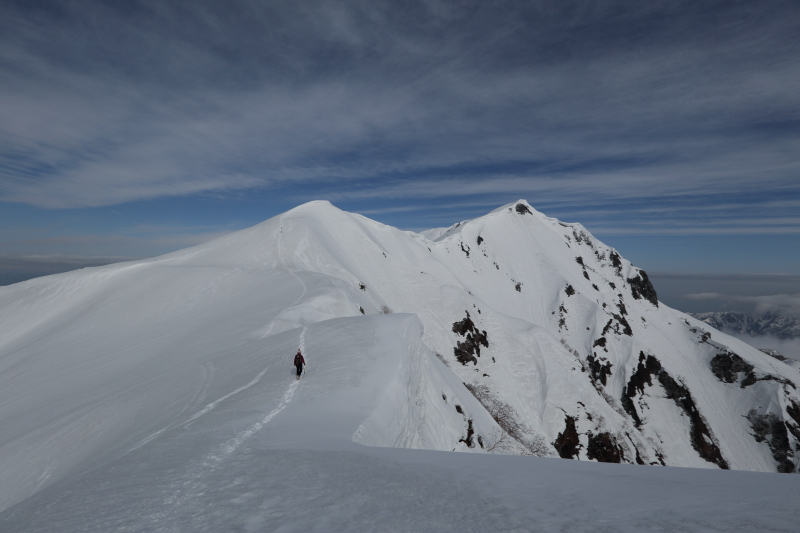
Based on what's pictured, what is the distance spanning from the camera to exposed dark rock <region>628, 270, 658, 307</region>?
397ft

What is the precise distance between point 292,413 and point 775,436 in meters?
113

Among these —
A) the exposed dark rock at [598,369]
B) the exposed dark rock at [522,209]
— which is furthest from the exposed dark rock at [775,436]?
the exposed dark rock at [522,209]

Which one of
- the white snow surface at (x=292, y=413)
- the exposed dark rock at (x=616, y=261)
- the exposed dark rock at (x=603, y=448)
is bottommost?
the exposed dark rock at (x=603, y=448)

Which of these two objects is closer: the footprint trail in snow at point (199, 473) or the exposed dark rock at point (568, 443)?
the footprint trail in snow at point (199, 473)

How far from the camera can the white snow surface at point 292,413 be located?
4.49 metres

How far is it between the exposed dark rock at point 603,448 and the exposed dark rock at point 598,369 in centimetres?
3569

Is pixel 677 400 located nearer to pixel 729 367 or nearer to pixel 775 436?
pixel 775 436

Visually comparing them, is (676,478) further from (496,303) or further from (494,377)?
(496,303)

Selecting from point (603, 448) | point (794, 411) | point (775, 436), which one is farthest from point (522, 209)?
point (603, 448)

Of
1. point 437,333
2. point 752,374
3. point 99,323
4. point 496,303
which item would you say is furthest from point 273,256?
point 752,374

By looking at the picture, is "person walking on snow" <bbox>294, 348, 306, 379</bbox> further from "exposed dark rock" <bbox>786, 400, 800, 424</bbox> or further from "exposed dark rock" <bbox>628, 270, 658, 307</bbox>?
"exposed dark rock" <bbox>628, 270, 658, 307</bbox>

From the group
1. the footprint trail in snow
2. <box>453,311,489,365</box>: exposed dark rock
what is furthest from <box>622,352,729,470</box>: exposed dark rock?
the footprint trail in snow

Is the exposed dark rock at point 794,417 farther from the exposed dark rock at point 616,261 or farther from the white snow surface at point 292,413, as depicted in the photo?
the exposed dark rock at point 616,261

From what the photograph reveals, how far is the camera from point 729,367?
90188 millimetres
